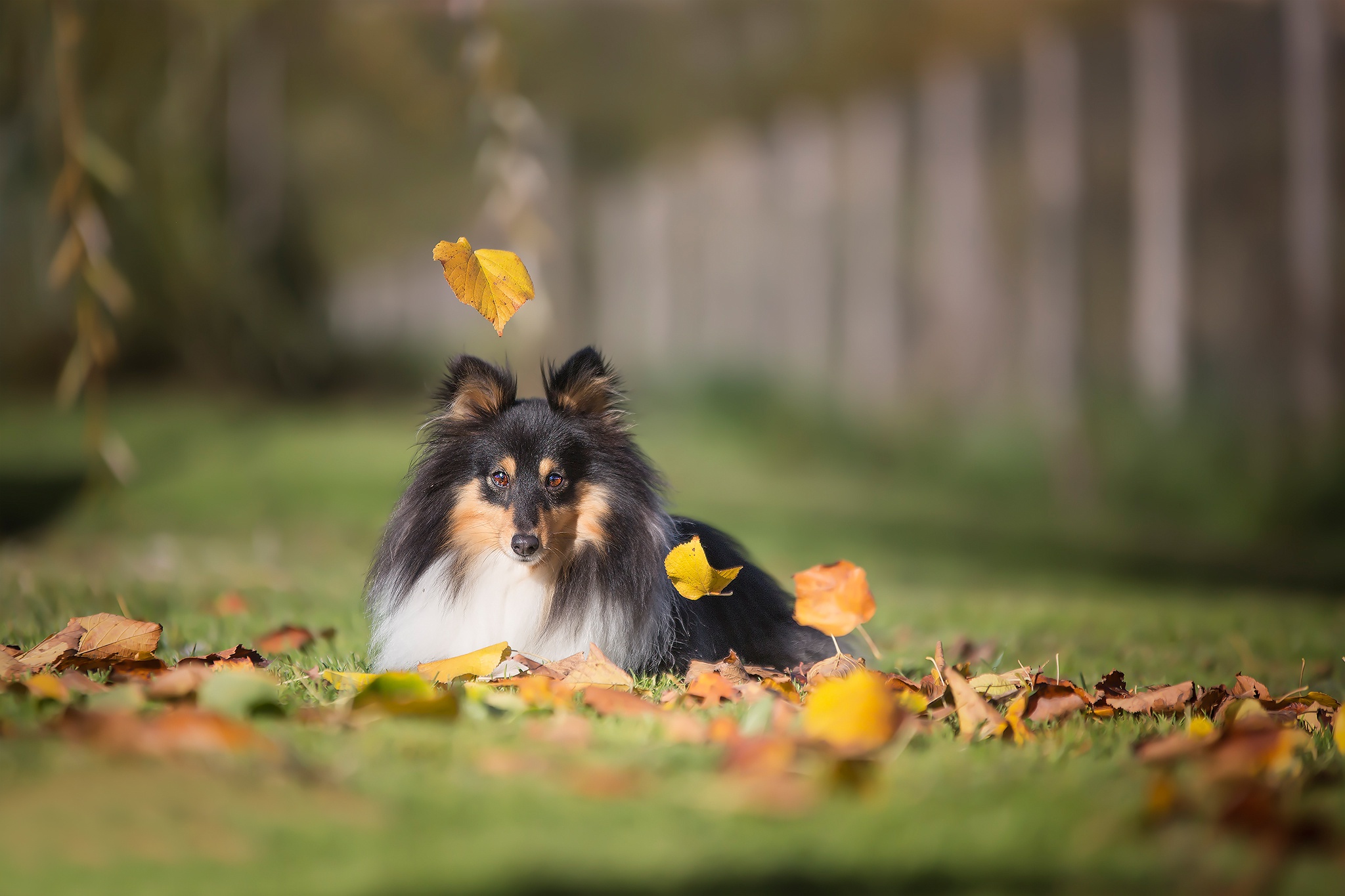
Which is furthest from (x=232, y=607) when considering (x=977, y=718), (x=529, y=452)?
(x=977, y=718)

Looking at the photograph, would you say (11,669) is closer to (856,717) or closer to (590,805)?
(590,805)

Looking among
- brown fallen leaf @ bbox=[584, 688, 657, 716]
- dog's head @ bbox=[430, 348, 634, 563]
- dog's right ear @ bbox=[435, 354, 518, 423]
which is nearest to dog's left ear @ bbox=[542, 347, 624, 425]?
dog's head @ bbox=[430, 348, 634, 563]

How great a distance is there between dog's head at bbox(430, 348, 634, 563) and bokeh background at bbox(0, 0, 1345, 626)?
1.28m

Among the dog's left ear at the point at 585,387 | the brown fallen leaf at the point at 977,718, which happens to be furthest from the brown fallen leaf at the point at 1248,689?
the dog's left ear at the point at 585,387

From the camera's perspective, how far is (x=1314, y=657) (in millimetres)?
4211

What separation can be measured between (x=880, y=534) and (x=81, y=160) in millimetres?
6880

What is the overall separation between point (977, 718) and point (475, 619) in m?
1.50

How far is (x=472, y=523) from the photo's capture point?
10.9 feet

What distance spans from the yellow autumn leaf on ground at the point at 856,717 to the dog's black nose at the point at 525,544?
120 centimetres

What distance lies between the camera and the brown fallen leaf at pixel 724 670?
301 cm

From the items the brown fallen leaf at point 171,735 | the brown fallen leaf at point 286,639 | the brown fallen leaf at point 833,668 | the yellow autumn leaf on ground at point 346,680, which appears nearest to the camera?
the brown fallen leaf at point 171,735

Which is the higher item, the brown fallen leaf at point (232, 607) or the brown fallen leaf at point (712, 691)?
the brown fallen leaf at point (712, 691)

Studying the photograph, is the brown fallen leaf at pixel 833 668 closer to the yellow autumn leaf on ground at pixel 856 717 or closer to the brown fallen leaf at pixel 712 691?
the brown fallen leaf at pixel 712 691

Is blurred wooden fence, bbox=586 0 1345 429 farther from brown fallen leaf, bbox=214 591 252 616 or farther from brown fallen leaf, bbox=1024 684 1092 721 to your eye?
brown fallen leaf, bbox=214 591 252 616
